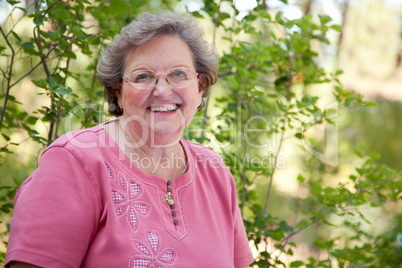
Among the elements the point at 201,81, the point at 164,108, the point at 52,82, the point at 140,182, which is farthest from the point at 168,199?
the point at 52,82

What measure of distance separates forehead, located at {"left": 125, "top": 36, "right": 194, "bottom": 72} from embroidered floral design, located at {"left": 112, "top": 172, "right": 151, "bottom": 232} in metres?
0.43

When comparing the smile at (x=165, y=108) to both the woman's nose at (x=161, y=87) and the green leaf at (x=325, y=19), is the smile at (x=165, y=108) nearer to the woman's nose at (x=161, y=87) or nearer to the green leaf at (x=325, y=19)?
the woman's nose at (x=161, y=87)

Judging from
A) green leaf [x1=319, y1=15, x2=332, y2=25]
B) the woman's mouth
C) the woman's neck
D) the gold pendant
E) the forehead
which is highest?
green leaf [x1=319, y1=15, x2=332, y2=25]

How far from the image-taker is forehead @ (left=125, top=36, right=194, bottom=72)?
5.01ft

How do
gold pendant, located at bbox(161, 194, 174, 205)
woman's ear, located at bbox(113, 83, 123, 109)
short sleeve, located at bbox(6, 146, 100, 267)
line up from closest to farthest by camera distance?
short sleeve, located at bbox(6, 146, 100, 267)
gold pendant, located at bbox(161, 194, 174, 205)
woman's ear, located at bbox(113, 83, 123, 109)

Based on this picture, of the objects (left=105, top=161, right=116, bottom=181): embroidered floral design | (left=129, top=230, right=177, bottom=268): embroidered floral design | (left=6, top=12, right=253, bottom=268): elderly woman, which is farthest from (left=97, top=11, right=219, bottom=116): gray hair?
(left=129, top=230, right=177, bottom=268): embroidered floral design

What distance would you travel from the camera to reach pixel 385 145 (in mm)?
4504

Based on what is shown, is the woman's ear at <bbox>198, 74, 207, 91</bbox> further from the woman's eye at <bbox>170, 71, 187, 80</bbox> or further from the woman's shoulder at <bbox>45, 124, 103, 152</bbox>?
the woman's shoulder at <bbox>45, 124, 103, 152</bbox>

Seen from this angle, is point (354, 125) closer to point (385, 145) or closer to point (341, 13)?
point (385, 145)

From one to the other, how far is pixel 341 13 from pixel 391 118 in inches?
101

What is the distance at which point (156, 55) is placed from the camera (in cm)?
153

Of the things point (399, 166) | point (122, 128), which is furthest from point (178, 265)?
point (399, 166)

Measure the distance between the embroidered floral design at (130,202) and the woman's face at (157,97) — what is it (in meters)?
0.22

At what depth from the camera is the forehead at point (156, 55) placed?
1.53m
